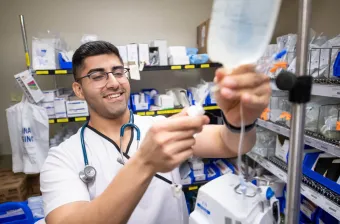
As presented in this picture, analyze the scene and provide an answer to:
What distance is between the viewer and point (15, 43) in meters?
2.52

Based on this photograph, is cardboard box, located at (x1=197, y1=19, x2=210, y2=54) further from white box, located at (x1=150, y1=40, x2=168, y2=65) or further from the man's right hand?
the man's right hand

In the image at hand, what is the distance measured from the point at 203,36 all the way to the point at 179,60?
0.53 metres

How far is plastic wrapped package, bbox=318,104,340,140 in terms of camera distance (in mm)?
1402

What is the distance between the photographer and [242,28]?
1.44 ft

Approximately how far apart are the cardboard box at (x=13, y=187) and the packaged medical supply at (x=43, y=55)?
3.66ft

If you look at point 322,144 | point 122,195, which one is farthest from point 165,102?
point 122,195

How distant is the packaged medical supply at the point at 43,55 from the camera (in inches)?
81.4

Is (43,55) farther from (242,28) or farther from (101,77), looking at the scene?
(242,28)

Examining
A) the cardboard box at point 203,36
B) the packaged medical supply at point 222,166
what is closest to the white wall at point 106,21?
the cardboard box at point 203,36

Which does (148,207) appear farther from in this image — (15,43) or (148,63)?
(15,43)

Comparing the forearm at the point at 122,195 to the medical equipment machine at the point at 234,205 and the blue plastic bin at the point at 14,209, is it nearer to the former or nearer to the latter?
the medical equipment machine at the point at 234,205

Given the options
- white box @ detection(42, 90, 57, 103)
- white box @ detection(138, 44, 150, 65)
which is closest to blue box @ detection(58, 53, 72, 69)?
white box @ detection(42, 90, 57, 103)

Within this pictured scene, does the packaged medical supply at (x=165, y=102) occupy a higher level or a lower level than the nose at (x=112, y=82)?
lower

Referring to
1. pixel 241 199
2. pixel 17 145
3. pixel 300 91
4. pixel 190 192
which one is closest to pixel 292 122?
pixel 300 91
